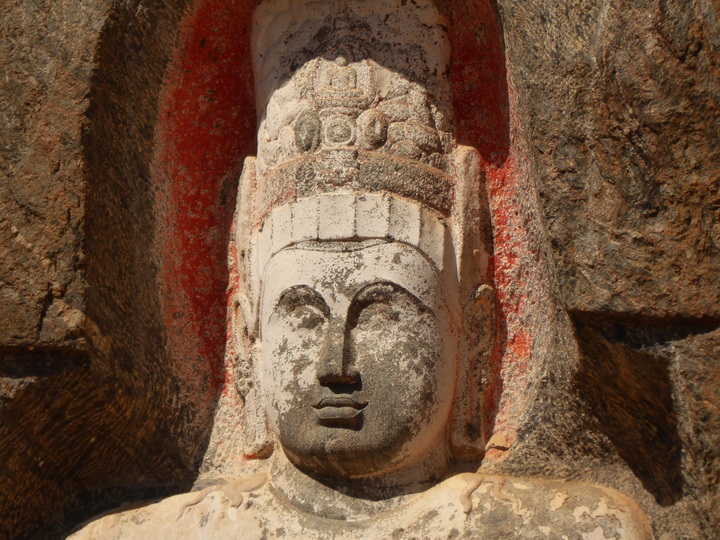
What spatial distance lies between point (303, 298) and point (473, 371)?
609 mm

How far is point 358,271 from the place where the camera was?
3.29 meters

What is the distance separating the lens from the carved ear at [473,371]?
11.3 feet

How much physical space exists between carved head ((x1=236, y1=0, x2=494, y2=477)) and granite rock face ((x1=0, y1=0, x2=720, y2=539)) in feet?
0.84

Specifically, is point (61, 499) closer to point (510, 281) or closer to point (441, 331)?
point (441, 331)

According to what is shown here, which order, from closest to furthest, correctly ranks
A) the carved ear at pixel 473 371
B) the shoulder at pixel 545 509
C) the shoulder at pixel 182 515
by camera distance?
the shoulder at pixel 545 509 → the shoulder at pixel 182 515 → the carved ear at pixel 473 371

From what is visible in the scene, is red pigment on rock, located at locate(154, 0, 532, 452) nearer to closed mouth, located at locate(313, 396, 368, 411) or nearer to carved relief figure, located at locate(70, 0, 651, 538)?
carved relief figure, located at locate(70, 0, 651, 538)

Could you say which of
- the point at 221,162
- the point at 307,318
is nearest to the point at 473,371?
the point at 307,318

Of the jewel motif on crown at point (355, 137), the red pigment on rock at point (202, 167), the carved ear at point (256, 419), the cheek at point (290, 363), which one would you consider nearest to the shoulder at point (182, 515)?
the carved ear at point (256, 419)

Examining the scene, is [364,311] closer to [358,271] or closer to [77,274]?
[358,271]

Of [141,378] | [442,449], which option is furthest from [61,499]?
[442,449]

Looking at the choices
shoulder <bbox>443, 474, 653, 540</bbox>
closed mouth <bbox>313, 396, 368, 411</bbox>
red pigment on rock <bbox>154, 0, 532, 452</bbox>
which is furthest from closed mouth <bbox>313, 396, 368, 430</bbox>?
red pigment on rock <bbox>154, 0, 532, 452</bbox>

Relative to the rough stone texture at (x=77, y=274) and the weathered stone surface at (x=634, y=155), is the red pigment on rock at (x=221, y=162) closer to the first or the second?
the rough stone texture at (x=77, y=274)

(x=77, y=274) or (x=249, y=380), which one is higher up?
(x=77, y=274)

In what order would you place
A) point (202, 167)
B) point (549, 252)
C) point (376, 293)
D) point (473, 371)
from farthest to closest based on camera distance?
point (202, 167), point (473, 371), point (376, 293), point (549, 252)
